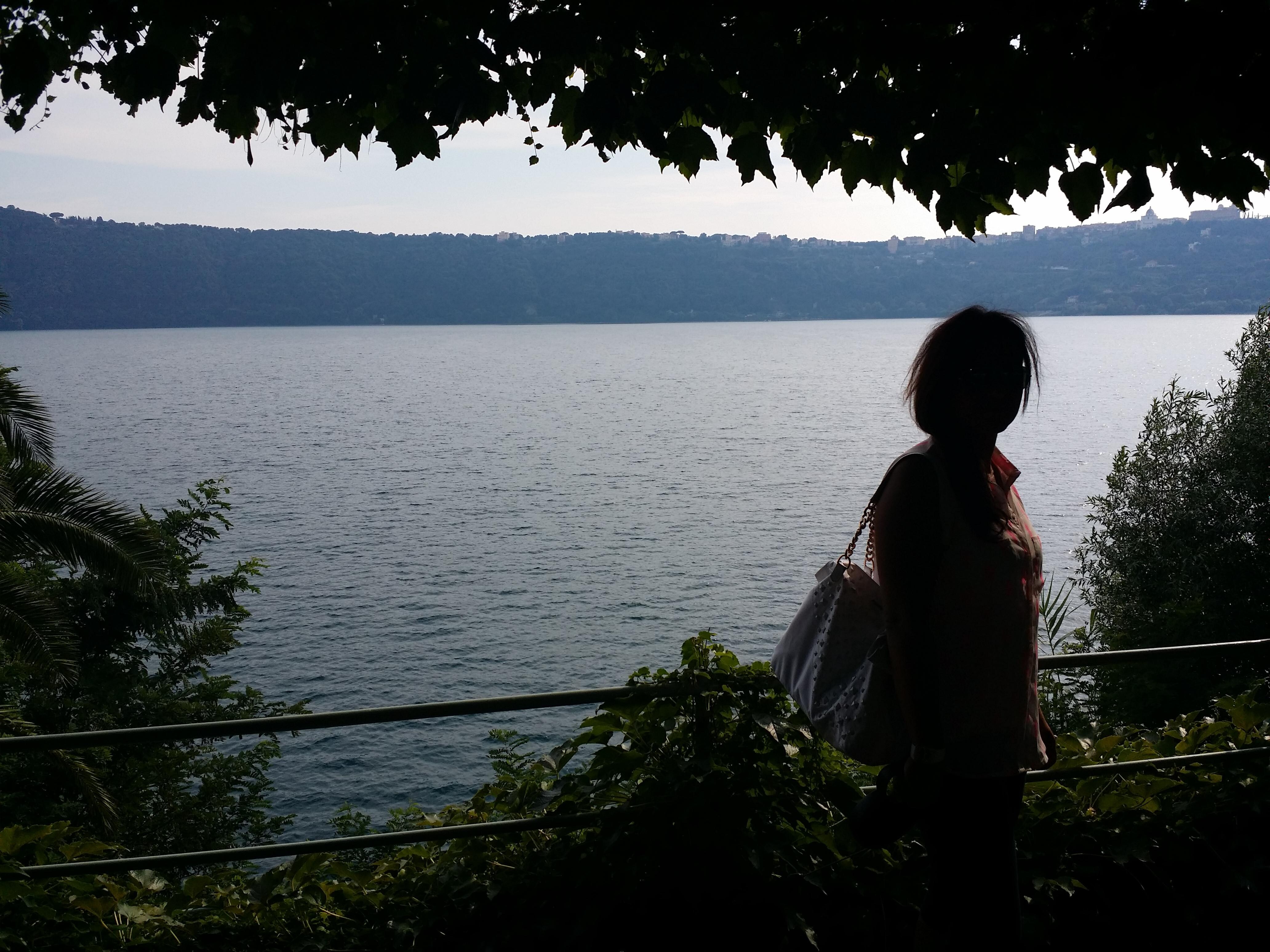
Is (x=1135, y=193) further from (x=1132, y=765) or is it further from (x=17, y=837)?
(x=17, y=837)

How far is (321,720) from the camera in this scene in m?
2.56

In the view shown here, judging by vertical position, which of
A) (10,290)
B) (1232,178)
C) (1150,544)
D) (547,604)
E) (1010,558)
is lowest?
(547,604)

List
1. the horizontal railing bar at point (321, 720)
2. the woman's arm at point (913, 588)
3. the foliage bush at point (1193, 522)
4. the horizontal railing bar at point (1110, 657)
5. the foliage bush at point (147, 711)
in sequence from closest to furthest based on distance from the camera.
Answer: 1. the woman's arm at point (913, 588)
2. the horizontal railing bar at point (321, 720)
3. the horizontal railing bar at point (1110, 657)
4. the foliage bush at point (147, 711)
5. the foliage bush at point (1193, 522)

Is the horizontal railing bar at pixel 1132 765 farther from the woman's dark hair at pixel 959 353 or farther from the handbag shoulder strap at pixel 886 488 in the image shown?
Result: the woman's dark hair at pixel 959 353

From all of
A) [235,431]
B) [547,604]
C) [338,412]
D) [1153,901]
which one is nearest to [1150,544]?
[547,604]

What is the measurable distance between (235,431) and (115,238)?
112477 mm

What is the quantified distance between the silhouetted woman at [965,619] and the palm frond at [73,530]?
14183 mm

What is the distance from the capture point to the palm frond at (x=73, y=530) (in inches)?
563

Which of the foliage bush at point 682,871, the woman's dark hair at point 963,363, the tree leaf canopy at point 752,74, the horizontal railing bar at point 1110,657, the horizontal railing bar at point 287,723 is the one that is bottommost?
the foliage bush at point 682,871

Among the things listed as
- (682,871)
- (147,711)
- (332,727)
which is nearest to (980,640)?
(682,871)

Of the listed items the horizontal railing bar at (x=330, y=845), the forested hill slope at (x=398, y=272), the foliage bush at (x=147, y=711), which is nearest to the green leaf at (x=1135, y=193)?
the horizontal railing bar at (x=330, y=845)

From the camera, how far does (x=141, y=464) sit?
57656 mm

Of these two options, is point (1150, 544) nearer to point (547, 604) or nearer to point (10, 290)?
point (547, 604)

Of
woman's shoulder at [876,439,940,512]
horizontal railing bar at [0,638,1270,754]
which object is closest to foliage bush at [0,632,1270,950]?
horizontal railing bar at [0,638,1270,754]
